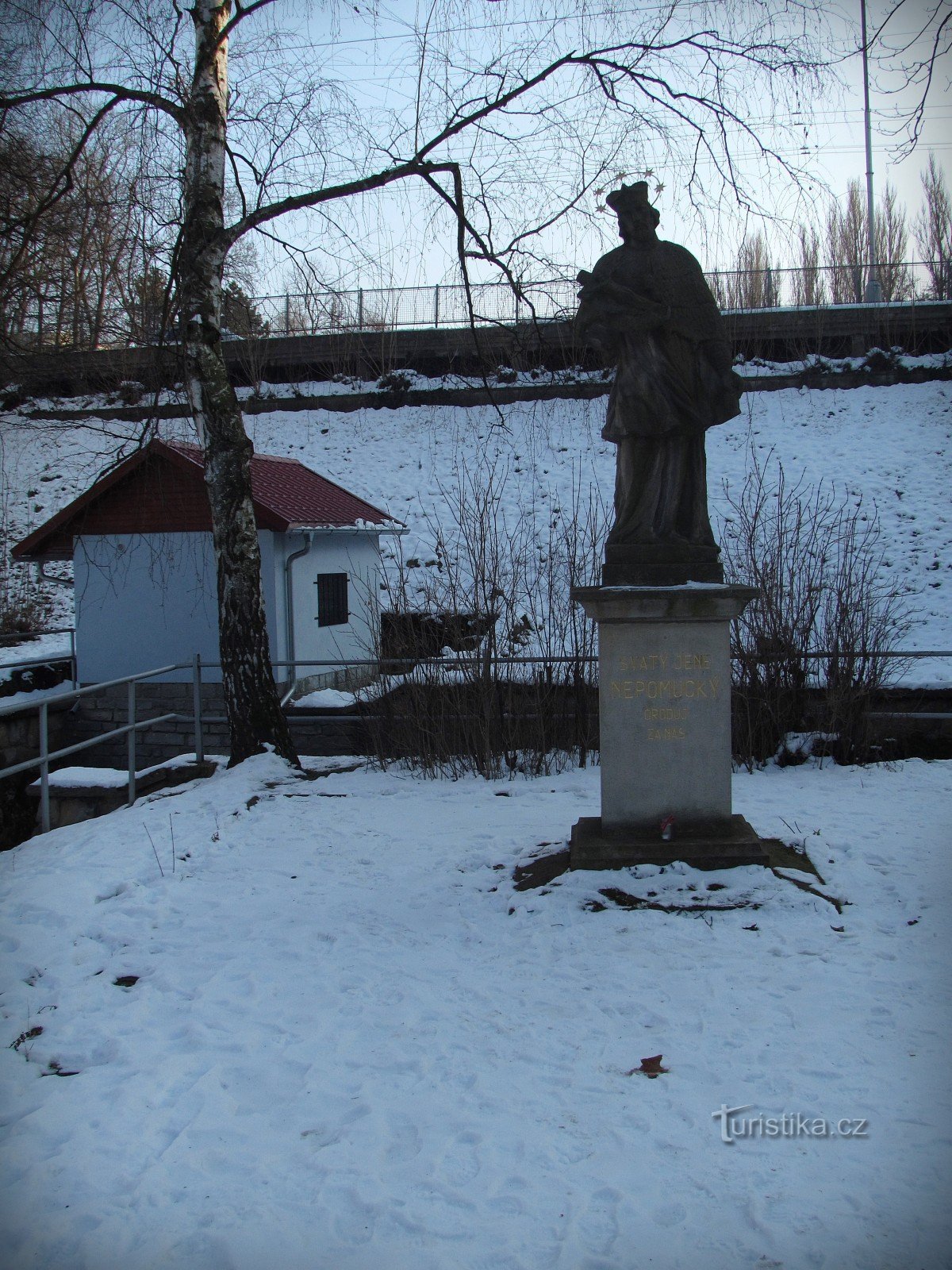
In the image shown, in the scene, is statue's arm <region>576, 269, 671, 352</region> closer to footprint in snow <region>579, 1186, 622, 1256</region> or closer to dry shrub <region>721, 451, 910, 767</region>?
dry shrub <region>721, 451, 910, 767</region>

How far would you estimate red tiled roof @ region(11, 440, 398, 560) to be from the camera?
45.0 feet

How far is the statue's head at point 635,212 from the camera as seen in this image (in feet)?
17.8

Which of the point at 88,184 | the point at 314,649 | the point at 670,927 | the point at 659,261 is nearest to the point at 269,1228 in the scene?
the point at 670,927

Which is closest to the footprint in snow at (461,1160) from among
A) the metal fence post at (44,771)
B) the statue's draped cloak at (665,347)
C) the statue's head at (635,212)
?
the statue's draped cloak at (665,347)

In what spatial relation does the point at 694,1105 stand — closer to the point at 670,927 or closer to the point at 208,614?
the point at 670,927

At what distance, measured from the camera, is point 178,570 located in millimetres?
14805

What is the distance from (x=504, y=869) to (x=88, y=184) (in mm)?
7114

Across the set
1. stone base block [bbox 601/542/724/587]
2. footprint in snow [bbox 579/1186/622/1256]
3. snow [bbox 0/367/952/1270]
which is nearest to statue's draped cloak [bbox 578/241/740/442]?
stone base block [bbox 601/542/724/587]

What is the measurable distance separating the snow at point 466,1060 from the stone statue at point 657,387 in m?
1.79

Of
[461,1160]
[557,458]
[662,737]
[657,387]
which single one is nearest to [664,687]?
[662,737]

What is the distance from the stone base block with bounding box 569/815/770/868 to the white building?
896cm

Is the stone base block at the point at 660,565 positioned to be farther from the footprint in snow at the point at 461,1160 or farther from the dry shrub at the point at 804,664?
the dry shrub at the point at 804,664

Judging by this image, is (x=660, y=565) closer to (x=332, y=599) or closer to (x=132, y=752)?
(x=132, y=752)

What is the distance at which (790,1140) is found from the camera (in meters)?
2.99
